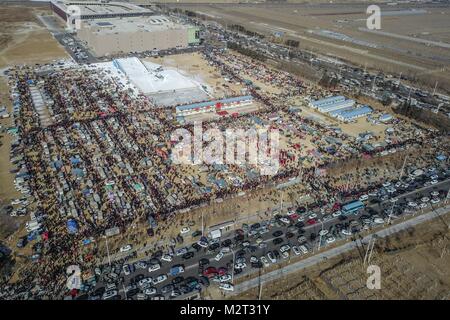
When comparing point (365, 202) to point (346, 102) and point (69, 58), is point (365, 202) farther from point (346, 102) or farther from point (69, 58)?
point (69, 58)

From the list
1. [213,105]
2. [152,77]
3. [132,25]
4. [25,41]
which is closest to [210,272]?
[213,105]

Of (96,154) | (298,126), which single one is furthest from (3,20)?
(298,126)

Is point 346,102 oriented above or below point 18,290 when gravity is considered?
above

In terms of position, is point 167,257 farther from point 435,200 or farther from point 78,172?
point 435,200

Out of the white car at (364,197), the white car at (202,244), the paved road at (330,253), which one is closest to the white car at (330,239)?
the paved road at (330,253)

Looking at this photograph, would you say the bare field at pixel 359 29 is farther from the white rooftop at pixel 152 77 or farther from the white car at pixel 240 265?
the white car at pixel 240 265
